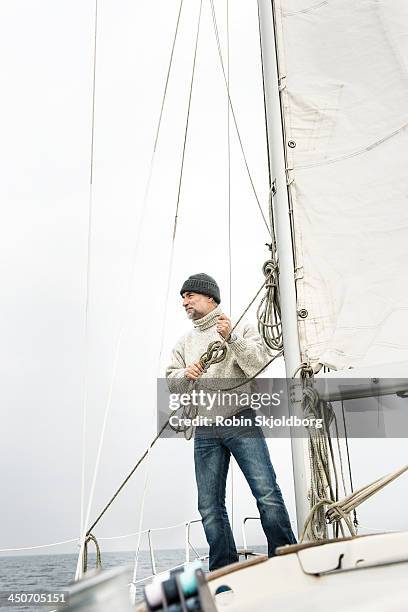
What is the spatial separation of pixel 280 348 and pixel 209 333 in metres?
0.39

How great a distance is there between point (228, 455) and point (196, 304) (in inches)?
28.3

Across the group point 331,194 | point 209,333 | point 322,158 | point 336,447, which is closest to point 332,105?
point 322,158

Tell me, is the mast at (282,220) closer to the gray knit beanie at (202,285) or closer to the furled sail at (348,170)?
the furled sail at (348,170)

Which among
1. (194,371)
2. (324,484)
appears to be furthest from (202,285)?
(324,484)

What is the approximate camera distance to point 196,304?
277 cm

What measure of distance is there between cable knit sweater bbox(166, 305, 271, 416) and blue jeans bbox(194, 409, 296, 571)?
0.13 metres

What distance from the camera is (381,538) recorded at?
1.26 metres

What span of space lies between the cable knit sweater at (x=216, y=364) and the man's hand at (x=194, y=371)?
10cm

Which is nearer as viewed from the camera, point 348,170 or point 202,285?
point 348,170

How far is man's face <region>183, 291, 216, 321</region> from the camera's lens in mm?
2760

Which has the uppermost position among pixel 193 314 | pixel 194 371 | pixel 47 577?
pixel 193 314

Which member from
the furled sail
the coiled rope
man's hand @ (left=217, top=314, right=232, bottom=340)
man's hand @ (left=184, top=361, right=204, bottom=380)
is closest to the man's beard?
man's hand @ (left=217, top=314, right=232, bottom=340)

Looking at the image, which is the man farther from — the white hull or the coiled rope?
the white hull

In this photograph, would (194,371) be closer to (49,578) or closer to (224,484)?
(224,484)
